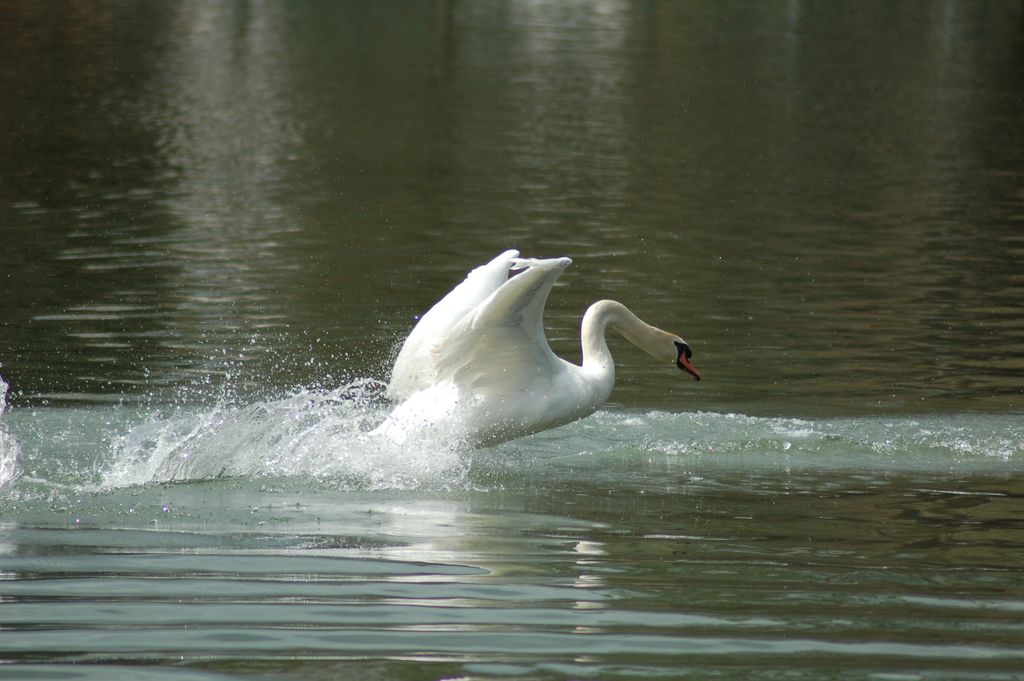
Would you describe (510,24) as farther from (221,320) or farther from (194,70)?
(221,320)

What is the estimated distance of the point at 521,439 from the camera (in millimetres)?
10984

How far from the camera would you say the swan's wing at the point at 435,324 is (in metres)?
10.2

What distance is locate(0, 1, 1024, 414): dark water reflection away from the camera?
44.2 ft

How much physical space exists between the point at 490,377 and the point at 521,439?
115cm

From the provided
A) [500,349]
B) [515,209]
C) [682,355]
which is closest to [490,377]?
[500,349]

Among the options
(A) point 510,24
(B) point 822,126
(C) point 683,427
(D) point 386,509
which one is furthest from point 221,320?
(A) point 510,24

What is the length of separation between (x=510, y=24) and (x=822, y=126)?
29426 mm

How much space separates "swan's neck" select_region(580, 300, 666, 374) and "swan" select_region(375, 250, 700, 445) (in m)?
0.01

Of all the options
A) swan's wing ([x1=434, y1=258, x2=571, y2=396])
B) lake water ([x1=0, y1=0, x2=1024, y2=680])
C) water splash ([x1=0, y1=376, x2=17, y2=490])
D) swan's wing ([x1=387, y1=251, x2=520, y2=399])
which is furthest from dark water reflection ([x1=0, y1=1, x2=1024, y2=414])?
swan's wing ([x1=434, y1=258, x2=571, y2=396])

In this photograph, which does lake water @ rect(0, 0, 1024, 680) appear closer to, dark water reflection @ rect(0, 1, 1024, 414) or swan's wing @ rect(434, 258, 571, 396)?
dark water reflection @ rect(0, 1, 1024, 414)

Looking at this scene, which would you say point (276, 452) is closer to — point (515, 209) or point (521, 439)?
point (521, 439)

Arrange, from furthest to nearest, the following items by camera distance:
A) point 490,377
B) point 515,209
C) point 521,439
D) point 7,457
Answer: point 515,209 → point 521,439 → point 490,377 → point 7,457

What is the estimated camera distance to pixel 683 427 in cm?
1084

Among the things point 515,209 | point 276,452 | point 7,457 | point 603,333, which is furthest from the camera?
point 515,209
